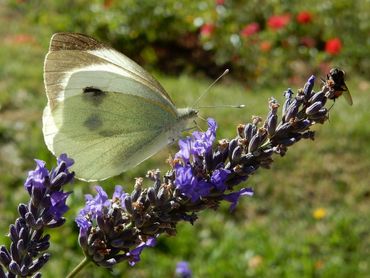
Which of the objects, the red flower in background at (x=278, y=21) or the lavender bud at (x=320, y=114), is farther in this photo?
the red flower in background at (x=278, y=21)

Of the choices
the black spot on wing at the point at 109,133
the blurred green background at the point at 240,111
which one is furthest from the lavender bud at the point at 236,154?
the black spot on wing at the point at 109,133

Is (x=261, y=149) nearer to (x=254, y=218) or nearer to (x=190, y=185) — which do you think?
(x=190, y=185)

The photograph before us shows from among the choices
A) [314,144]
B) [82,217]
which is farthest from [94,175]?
[314,144]

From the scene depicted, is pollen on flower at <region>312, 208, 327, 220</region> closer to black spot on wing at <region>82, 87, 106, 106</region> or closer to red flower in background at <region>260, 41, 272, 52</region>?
black spot on wing at <region>82, 87, 106, 106</region>

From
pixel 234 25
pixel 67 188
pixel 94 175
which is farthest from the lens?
pixel 234 25

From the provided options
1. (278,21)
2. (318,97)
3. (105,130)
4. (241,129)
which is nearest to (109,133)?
(105,130)

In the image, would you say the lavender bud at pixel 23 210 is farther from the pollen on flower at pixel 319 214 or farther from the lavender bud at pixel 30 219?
the pollen on flower at pixel 319 214

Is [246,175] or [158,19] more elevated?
[246,175]

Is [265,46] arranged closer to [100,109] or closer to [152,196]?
[100,109]
